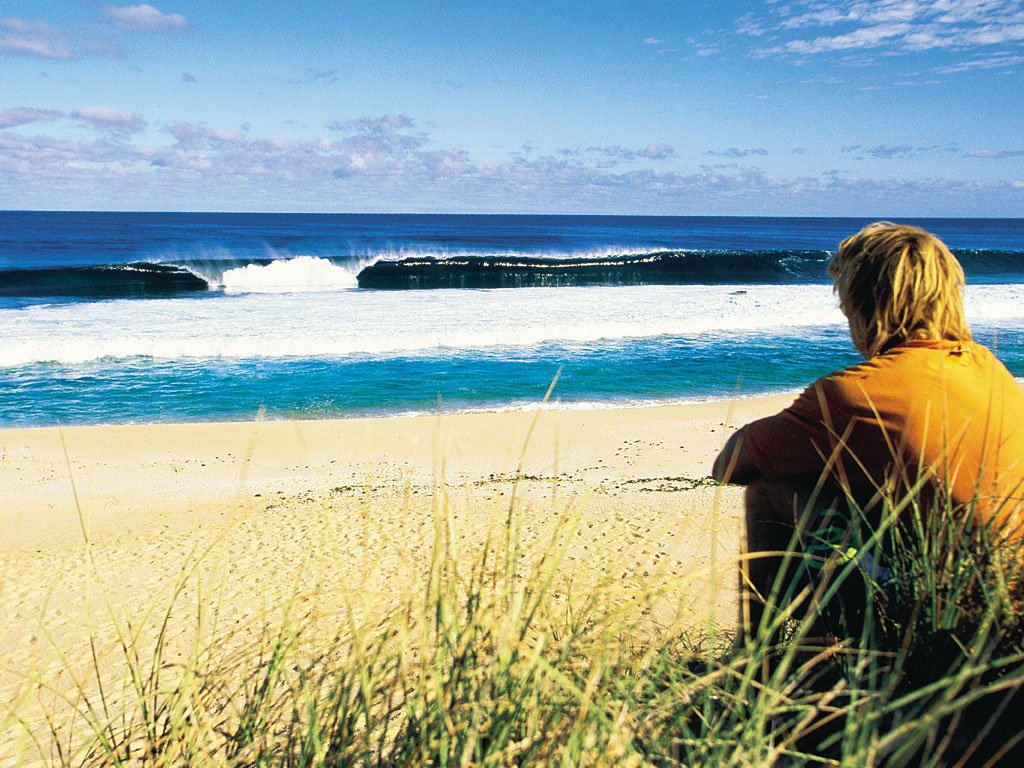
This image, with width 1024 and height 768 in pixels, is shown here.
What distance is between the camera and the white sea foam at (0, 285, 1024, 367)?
1333cm

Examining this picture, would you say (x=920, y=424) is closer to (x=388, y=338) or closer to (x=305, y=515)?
(x=305, y=515)

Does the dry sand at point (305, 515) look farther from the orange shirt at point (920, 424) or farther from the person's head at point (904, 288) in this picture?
the person's head at point (904, 288)

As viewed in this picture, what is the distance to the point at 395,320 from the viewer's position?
53.8ft

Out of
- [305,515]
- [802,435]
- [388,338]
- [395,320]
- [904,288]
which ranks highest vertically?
[904,288]

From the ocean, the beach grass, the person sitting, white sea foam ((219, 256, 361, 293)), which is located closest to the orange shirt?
the person sitting

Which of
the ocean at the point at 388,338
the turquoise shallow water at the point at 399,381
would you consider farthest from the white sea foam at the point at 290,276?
the turquoise shallow water at the point at 399,381

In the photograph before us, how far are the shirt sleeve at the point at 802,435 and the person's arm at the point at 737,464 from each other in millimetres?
25

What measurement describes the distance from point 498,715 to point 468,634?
17 cm

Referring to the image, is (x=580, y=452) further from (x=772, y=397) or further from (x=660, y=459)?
(x=772, y=397)

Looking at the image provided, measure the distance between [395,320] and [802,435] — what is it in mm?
14673

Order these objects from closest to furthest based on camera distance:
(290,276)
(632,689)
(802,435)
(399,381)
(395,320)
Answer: (632,689) → (802,435) → (399,381) → (395,320) → (290,276)

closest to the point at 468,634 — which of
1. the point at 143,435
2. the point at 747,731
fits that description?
the point at 747,731

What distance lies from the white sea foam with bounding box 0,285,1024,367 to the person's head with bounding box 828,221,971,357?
11479 millimetres

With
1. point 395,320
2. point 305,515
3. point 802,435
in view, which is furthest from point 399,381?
point 802,435
